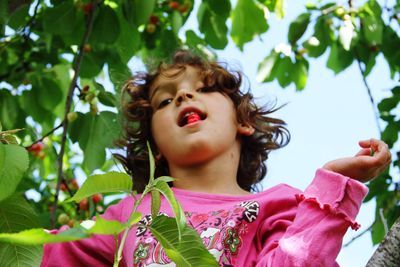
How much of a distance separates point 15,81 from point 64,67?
235 mm

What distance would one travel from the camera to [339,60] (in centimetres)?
409

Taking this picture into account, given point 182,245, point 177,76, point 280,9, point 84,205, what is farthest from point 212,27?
point 182,245

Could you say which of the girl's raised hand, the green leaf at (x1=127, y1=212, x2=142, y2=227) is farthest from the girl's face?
the green leaf at (x1=127, y1=212, x2=142, y2=227)

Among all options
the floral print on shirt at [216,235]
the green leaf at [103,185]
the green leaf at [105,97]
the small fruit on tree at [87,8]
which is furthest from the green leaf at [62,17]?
the green leaf at [103,185]

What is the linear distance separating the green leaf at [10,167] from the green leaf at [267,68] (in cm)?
273

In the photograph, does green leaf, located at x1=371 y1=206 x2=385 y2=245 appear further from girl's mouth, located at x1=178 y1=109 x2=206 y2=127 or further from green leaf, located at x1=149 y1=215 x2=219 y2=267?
green leaf, located at x1=149 y1=215 x2=219 y2=267

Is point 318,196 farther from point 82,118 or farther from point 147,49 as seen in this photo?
point 147,49

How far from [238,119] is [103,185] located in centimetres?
103

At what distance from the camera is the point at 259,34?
3.87 m

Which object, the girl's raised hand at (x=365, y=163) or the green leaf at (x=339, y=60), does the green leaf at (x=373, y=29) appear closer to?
the green leaf at (x=339, y=60)

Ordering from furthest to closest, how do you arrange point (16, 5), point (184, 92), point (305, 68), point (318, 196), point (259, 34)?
point (305, 68) → point (259, 34) → point (184, 92) → point (16, 5) → point (318, 196)

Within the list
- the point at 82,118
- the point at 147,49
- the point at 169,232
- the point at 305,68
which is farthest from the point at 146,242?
the point at 305,68

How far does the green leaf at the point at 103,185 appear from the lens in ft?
4.19

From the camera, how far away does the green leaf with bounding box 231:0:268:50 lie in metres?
3.87
